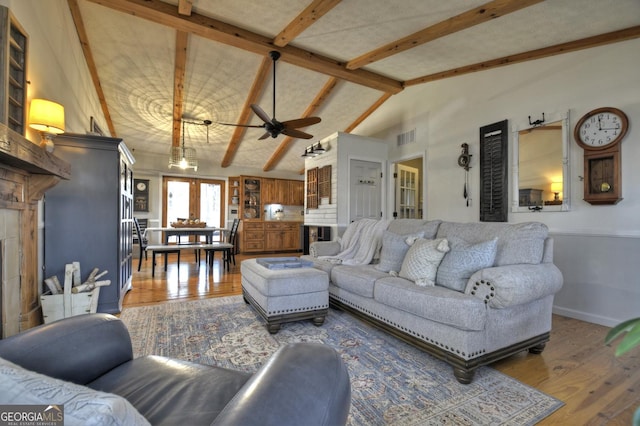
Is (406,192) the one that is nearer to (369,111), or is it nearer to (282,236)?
(369,111)

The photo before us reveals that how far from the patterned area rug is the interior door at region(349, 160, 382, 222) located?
9.10 ft

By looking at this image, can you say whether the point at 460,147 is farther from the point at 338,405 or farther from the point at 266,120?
the point at 338,405

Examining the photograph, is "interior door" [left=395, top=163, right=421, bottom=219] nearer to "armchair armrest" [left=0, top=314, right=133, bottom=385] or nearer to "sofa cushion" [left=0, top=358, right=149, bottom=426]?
"armchair armrest" [left=0, top=314, right=133, bottom=385]

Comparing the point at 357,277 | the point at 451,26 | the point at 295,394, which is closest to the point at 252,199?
the point at 357,277

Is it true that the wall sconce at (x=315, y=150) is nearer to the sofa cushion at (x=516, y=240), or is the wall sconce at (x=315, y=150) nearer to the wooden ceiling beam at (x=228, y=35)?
the wooden ceiling beam at (x=228, y=35)

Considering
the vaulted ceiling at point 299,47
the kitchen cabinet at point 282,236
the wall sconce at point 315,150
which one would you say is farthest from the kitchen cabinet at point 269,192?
the wall sconce at point 315,150

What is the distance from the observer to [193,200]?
8.25m

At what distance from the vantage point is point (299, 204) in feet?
30.5

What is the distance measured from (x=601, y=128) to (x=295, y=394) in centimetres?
390

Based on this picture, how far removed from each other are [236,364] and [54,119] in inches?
95.0

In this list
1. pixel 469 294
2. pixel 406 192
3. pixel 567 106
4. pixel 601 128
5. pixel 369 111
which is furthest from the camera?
pixel 369 111

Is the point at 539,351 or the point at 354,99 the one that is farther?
the point at 354,99

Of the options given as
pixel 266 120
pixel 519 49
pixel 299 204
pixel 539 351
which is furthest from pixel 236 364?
pixel 299 204

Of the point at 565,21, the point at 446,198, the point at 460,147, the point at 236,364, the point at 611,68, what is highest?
the point at 565,21
